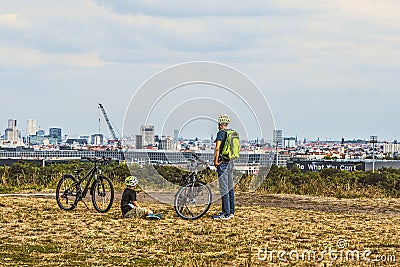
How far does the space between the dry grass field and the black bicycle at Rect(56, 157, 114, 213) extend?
20 cm

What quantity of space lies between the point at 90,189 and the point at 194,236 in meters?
3.61

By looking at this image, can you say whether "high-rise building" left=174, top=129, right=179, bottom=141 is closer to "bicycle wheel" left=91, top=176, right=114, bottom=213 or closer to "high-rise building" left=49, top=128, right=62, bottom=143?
"bicycle wheel" left=91, top=176, right=114, bottom=213

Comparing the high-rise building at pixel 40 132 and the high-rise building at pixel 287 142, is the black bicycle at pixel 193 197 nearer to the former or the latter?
the high-rise building at pixel 287 142

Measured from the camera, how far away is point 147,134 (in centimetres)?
1831

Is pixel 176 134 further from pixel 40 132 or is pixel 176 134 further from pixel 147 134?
pixel 40 132

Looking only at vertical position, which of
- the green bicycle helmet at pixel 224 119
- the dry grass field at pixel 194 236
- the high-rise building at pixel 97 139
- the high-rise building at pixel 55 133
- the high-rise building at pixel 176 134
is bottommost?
the dry grass field at pixel 194 236

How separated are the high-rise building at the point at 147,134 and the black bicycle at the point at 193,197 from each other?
16.6 feet

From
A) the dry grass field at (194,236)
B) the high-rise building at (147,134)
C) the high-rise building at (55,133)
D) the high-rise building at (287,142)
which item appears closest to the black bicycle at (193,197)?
the dry grass field at (194,236)

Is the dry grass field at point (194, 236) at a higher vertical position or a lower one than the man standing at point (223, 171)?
lower

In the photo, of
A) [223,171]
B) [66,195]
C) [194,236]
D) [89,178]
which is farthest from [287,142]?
[194,236]

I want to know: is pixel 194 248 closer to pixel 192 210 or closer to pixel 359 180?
pixel 192 210

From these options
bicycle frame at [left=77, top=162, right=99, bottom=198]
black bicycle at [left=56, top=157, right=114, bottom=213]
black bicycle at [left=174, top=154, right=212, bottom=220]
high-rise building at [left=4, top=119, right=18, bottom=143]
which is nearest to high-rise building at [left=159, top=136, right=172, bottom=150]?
black bicycle at [left=56, top=157, right=114, bottom=213]

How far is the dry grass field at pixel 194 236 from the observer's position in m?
8.56

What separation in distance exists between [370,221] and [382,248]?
118 inches
